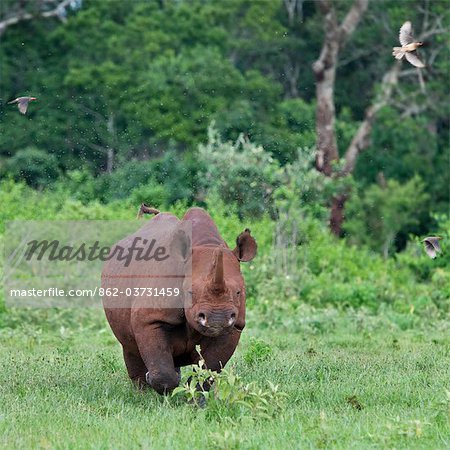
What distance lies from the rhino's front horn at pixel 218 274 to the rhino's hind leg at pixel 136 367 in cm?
170

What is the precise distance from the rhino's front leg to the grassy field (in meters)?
0.14

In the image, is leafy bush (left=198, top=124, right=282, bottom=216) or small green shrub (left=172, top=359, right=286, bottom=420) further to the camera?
leafy bush (left=198, top=124, right=282, bottom=216)

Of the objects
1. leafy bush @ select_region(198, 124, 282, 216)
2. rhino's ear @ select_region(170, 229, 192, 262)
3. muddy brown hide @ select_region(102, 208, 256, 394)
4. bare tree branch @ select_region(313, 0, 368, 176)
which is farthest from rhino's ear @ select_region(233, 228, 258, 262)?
bare tree branch @ select_region(313, 0, 368, 176)

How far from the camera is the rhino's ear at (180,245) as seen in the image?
7656mm

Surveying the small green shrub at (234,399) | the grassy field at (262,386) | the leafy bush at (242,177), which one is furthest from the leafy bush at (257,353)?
the leafy bush at (242,177)

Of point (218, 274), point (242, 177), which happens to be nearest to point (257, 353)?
point (218, 274)

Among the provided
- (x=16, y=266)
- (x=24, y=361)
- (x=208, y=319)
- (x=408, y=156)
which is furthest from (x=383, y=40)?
(x=208, y=319)

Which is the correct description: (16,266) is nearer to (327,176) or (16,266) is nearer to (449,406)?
(449,406)

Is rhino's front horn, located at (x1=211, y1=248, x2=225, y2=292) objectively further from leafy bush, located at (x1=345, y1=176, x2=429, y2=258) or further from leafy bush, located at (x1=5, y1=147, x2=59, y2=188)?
leafy bush, located at (x1=5, y1=147, x2=59, y2=188)

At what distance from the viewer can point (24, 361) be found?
10.1 meters

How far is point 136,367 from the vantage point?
8719mm

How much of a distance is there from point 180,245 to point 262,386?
1253 mm

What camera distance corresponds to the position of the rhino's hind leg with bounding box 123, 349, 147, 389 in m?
8.66

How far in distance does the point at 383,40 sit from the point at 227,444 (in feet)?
95.1
